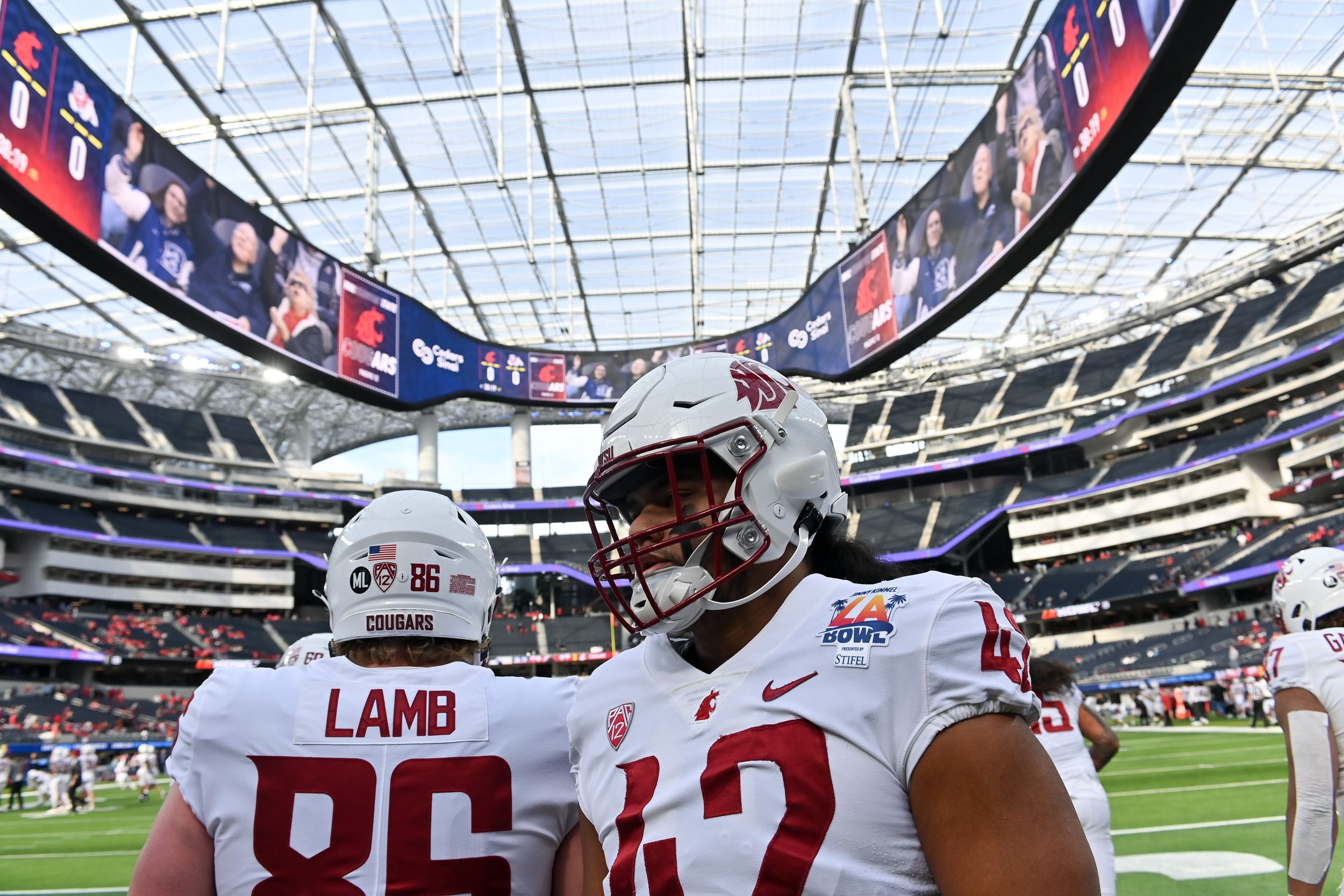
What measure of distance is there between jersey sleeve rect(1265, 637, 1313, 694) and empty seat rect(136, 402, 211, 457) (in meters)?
51.4

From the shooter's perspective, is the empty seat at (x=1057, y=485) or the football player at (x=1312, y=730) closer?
the football player at (x=1312, y=730)

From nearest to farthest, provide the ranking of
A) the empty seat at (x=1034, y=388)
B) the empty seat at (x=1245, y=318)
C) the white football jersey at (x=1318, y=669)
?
the white football jersey at (x=1318, y=669) < the empty seat at (x=1245, y=318) < the empty seat at (x=1034, y=388)

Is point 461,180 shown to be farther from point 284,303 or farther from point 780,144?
point 284,303

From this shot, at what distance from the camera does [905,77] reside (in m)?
23.8

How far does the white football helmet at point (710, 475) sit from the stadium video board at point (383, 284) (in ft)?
29.0

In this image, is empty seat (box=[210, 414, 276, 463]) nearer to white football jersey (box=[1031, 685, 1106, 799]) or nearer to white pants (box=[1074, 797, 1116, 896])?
white football jersey (box=[1031, 685, 1106, 799])

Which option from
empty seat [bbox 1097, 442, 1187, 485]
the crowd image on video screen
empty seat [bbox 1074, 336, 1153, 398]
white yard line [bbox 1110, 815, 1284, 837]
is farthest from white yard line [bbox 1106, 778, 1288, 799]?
empty seat [bbox 1074, 336, 1153, 398]

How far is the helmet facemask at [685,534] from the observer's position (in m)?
1.57

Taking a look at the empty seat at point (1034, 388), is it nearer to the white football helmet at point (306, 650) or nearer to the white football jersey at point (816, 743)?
the white football helmet at point (306, 650)

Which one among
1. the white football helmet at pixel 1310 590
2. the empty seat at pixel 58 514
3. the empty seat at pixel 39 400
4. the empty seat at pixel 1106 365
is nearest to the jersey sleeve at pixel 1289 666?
the white football helmet at pixel 1310 590

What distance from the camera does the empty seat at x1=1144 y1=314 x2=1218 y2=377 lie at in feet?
147

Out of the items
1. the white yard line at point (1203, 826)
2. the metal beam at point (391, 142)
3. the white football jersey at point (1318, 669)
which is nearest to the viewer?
the white football jersey at point (1318, 669)

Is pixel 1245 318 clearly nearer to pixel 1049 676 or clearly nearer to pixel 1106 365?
pixel 1106 365

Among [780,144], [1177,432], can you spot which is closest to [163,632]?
[780,144]
